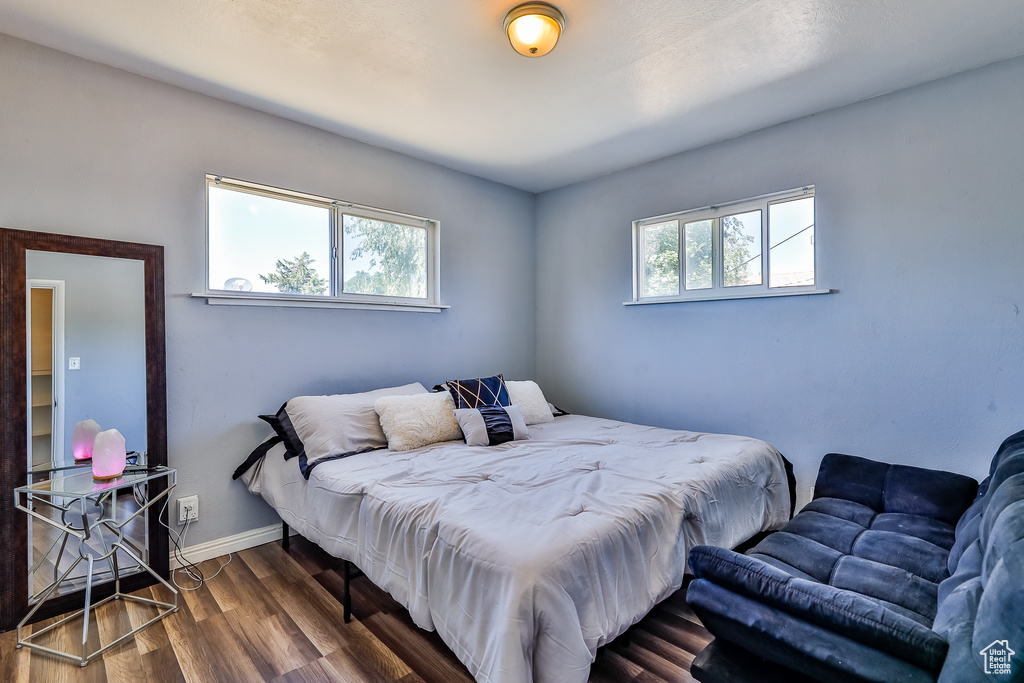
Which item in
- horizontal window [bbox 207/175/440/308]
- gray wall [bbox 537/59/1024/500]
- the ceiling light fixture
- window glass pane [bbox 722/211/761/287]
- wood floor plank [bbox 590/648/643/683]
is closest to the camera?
wood floor plank [bbox 590/648/643/683]

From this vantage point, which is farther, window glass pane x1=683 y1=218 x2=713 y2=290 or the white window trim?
window glass pane x1=683 y1=218 x2=713 y2=290

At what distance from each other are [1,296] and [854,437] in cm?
422

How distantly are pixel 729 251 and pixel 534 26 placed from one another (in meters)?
2.03

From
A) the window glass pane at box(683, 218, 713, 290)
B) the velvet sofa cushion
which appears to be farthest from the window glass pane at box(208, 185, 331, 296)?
the velvet sofa cushion

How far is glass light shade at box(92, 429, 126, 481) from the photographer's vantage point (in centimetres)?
193

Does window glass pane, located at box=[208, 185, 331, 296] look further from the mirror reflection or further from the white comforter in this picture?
the white comforter

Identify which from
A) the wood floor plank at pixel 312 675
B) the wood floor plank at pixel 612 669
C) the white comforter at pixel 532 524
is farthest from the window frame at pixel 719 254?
the wood floor plank at pixel 312 675

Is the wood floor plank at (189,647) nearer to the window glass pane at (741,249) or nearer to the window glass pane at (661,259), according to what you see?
the window glass pane at (661,259)

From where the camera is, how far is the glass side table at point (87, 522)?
182 centimetres

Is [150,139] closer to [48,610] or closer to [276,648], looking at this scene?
[48,610]

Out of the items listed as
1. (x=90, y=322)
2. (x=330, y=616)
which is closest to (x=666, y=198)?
(x=330, y=616)

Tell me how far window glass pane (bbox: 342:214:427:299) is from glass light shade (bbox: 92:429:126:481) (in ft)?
4.92

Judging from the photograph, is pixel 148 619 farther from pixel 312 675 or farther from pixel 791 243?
pixel 791 243

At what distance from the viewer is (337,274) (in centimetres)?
307
